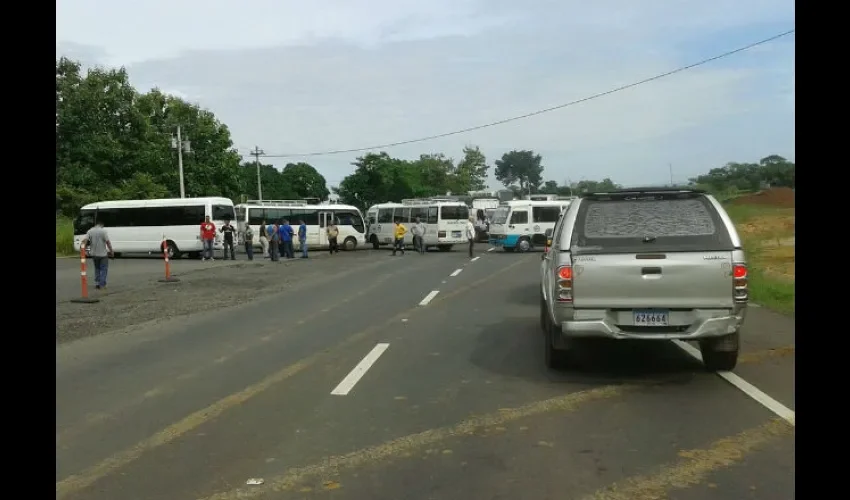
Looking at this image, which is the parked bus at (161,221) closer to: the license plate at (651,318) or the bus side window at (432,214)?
the bus side window at (432,214)

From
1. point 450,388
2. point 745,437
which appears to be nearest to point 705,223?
point 745,437

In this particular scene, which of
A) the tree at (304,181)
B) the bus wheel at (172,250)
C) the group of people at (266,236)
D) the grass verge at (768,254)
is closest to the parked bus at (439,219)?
the group of people at (266,236)

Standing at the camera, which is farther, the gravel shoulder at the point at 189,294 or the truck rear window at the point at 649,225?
the gravel shoulder at the point at 189,294

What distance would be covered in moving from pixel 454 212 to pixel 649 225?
27.8 metres

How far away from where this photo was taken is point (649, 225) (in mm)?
7465

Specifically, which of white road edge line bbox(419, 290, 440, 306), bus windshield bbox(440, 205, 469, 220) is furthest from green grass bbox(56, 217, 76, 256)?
white road edge line bbox(419, 290, 440, 306)

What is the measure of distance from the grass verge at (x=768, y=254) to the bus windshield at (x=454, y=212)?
14593 mm

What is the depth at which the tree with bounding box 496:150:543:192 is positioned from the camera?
484 feet

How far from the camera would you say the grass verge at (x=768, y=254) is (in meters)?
14.2
